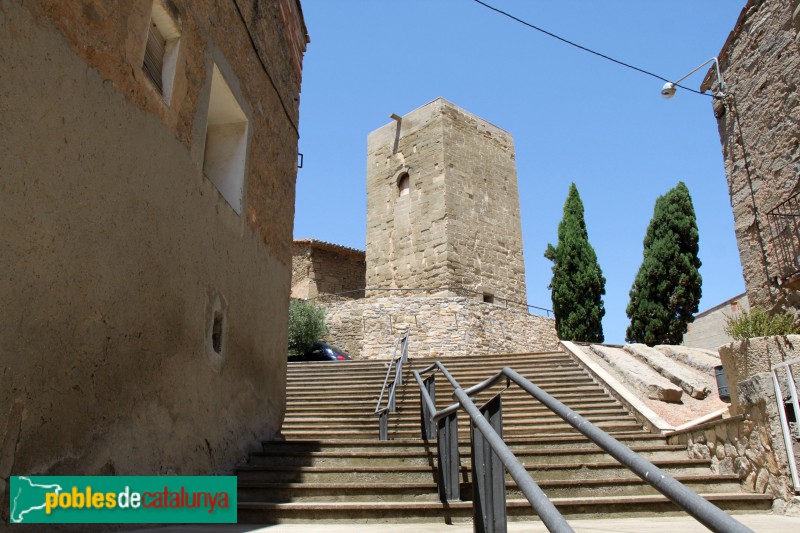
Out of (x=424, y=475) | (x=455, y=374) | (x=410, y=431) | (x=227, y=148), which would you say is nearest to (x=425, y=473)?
(x=424, y=475)

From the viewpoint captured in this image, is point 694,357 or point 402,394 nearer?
point 402,394

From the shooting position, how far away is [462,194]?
18578mm

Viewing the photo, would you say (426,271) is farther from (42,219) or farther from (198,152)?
(42,219)

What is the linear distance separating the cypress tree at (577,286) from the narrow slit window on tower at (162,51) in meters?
17.3

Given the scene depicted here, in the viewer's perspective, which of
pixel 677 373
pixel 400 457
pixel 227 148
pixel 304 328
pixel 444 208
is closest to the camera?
pixel 400 457

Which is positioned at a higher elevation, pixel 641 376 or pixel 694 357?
pixel 694 357

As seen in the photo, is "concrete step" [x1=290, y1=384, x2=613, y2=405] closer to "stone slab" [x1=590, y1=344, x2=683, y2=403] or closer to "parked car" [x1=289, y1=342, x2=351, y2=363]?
"stone slab" [x1=590, y1=344, x2=683, y2=403]

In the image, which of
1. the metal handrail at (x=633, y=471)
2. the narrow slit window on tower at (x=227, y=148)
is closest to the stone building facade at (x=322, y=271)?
the narrow slit window on tower at (x=227, y=148)

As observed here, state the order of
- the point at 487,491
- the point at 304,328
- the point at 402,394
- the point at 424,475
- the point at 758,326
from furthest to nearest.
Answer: the point at 304,328 → the point at 402,394 → the point at 758,326 → the point at 424,475 → the point at 487,491

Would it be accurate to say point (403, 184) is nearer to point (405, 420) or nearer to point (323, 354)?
point (323, 354)

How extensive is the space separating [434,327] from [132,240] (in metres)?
13.5

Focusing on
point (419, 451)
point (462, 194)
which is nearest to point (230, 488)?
point (419, 451)

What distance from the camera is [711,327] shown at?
20.2 meters

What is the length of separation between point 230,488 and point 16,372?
6.46ft
